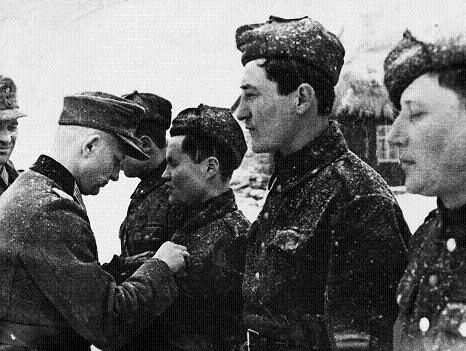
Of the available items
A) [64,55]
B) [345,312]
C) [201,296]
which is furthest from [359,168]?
[64,55]

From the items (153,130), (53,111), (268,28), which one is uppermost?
(268,28)

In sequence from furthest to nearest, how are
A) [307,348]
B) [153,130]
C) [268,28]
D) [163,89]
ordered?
1. [163,89]
2. [153,130]
3. [268,28]
4. [307,348]

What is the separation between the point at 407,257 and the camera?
2.96 metres

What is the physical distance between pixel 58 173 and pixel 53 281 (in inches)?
21.5

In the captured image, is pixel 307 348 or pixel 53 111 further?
pixel 53 111

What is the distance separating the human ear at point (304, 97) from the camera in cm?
337

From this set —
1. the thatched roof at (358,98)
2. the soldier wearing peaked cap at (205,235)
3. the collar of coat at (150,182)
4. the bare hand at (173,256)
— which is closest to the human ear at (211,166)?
the soldier wearing peaked cap at (205,235)

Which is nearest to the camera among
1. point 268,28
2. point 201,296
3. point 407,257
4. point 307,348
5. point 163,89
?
point 407,257

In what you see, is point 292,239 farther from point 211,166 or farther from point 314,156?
point 211,166

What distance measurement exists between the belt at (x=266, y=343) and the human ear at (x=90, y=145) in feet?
3.84

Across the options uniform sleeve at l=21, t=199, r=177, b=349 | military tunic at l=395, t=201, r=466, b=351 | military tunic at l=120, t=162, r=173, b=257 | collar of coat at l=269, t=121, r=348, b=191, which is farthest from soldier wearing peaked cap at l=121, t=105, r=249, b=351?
military tunic at l=395, t=201, r=466, b=351

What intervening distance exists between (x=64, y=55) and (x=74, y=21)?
25.0 inches

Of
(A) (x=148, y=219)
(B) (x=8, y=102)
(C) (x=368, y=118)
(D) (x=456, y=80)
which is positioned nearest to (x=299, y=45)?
(D) (x=456, y=80)

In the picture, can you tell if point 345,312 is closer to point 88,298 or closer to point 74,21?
point 88,298
